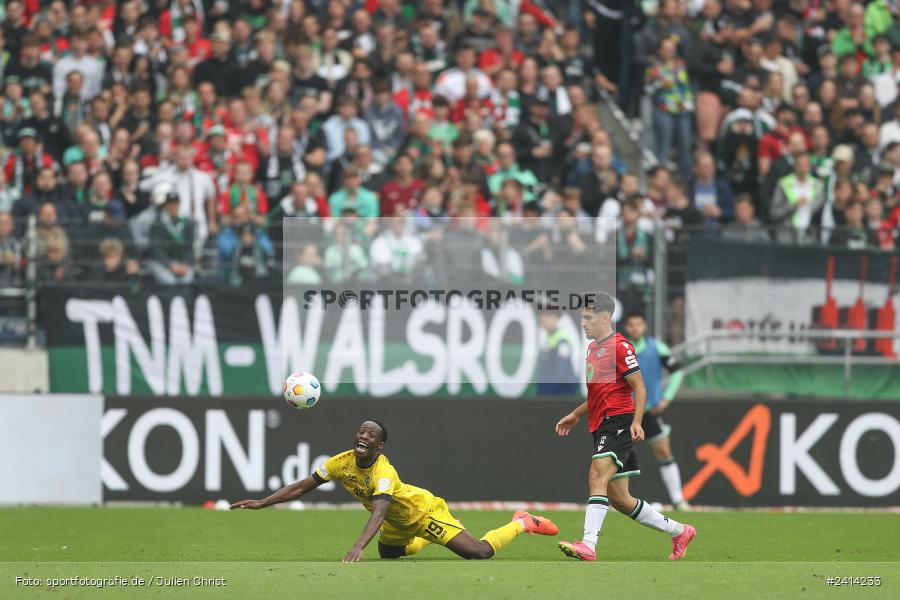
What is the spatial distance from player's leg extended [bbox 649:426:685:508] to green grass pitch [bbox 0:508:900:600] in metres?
0.32

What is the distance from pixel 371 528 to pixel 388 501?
0.32 meters

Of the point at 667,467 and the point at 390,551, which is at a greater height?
the point at 390,551

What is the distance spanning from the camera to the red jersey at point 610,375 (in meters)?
11.7

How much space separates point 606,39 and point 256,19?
5.31 meters

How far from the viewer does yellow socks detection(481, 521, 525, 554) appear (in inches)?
458

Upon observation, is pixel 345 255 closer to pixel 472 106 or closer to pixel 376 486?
pixel 472 106

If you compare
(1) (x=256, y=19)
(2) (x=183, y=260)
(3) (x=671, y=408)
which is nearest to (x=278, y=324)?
(2) (x=183, y=260)

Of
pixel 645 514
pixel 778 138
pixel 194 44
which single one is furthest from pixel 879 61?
pixel 645 514

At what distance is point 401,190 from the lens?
1869 centimetres

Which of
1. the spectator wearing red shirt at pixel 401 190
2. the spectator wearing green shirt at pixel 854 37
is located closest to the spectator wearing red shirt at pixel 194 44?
the spectator wearing red shirt at pixel 401 190

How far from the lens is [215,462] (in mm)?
17078

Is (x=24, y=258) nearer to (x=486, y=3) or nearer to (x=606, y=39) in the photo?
(x=486, y=3)

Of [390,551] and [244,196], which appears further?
[244,196]

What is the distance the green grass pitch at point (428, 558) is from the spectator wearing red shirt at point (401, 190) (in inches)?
153
